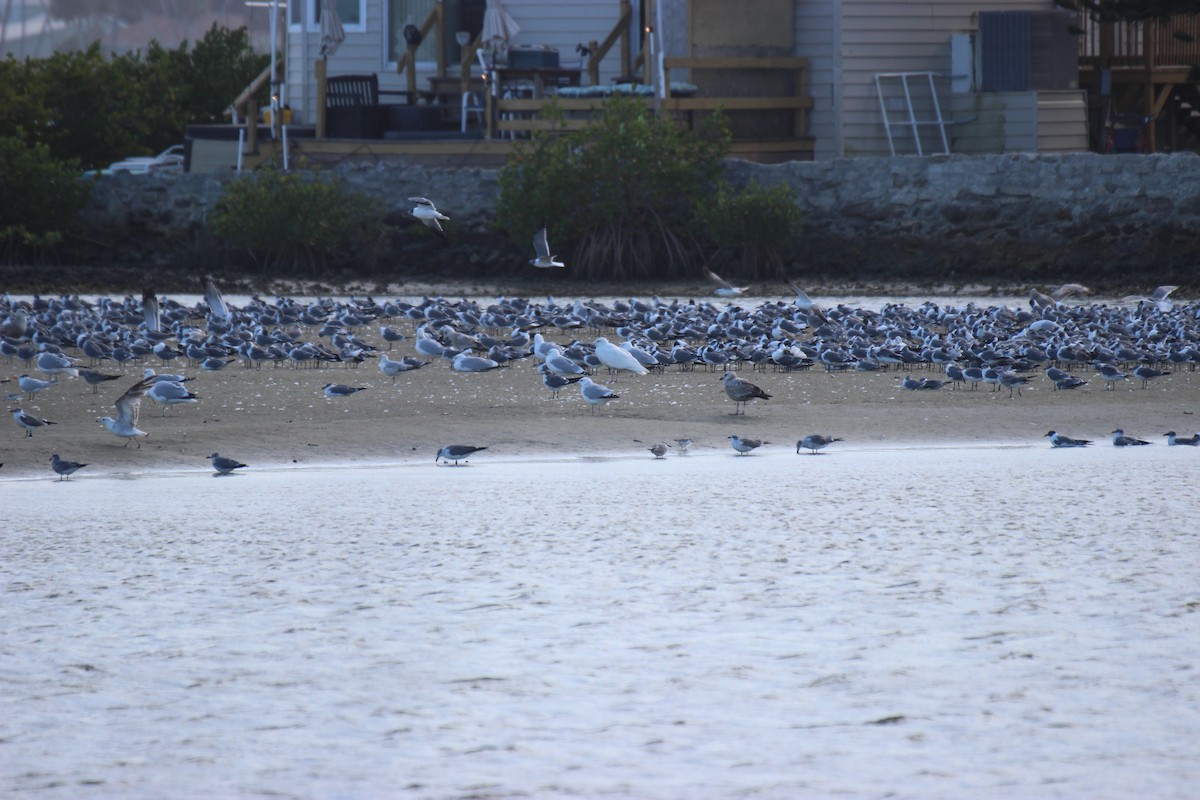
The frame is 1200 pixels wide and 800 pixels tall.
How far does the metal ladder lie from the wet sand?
13.2 metres

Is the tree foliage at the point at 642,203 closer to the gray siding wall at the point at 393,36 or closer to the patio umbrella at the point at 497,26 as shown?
the patio umbrella at the point at 497,26

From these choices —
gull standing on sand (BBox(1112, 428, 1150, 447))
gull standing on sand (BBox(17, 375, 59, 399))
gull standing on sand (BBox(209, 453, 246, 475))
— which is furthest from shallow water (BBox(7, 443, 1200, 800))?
gull standing on sand (BBox(17, 375, 59, 399))

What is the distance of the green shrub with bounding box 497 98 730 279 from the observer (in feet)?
83.9

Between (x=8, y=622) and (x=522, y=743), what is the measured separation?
2728mm

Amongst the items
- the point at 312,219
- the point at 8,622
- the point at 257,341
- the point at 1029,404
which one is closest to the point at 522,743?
the point at 8,622

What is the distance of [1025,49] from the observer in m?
27.6

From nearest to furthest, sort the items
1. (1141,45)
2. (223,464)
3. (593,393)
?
(223,464)
(593,393)
(1141,45)

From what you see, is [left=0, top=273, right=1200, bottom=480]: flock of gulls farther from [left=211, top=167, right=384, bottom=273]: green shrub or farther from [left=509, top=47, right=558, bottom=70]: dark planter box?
[left=509, top=47, right=558, bottom=70]: dark planter box

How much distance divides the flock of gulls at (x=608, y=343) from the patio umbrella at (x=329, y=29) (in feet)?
29.6

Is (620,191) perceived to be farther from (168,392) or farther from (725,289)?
(168,392)

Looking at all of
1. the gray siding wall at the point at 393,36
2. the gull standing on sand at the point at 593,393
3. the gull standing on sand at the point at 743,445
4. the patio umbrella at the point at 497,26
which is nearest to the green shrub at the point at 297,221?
the patio umbrella at the point at 497,26

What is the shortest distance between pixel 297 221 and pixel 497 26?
4994 millimetres

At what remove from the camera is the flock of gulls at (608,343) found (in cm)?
1420

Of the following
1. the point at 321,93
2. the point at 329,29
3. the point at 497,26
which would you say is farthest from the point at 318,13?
the point at 497,26
